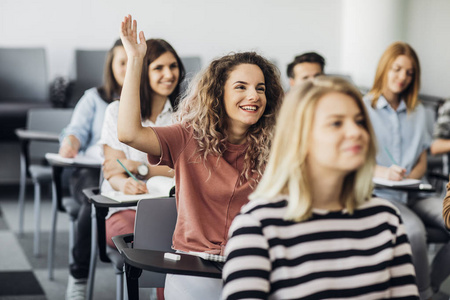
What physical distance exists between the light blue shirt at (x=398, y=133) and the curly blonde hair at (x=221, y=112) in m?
1.18

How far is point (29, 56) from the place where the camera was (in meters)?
5.67

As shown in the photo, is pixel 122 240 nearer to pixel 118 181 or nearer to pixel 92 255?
pixel 118 181

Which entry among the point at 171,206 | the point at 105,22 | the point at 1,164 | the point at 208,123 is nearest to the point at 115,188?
the point at 171,206

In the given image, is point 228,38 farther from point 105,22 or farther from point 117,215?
point 117,215

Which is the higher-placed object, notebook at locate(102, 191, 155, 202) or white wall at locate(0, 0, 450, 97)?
white wall at locate(0, 0, 450, 97)

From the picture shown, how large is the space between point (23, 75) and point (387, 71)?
354cm

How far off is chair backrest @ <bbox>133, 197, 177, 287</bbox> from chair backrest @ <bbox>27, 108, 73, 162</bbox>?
2126mm

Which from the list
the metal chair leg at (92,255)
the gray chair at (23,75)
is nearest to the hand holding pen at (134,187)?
the metal chair leg at (92,255)

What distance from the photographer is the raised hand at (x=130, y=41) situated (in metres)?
1.95

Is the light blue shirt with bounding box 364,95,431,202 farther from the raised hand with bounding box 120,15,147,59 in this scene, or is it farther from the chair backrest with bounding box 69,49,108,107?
the chair backrest with bounding box 69,49,108,107

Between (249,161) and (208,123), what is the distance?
0.56 ft

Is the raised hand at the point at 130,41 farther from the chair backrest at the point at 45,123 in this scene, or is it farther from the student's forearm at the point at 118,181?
the chair backrest at the point at 45,123

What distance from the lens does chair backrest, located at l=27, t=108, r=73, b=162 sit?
397cm

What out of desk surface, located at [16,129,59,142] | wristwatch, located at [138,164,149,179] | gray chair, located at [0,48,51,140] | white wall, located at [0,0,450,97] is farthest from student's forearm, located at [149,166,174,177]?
white wall, located at [0,0,450,97]
